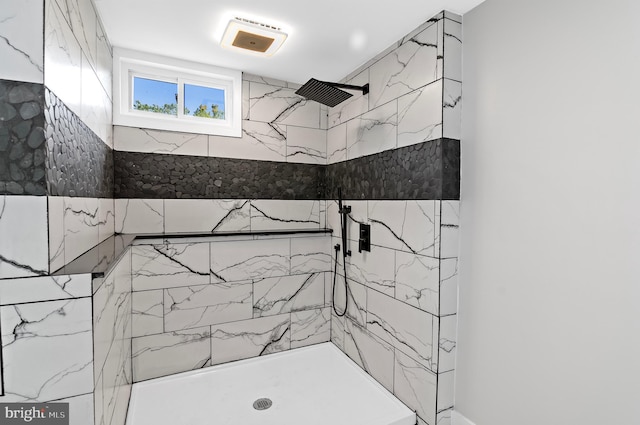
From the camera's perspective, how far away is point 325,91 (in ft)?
7.32

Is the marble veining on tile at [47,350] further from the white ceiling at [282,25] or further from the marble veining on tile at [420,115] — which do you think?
the marble veining on tile at [420,115]

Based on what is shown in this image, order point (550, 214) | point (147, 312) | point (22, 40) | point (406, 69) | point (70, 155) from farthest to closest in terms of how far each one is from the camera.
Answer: point (147, 312), point (406, 69), point (550, 214), point (70, 155), point (22, 40)

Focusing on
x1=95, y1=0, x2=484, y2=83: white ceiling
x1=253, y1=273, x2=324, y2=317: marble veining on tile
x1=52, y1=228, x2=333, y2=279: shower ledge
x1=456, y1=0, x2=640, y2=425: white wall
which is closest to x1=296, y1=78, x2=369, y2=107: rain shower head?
x1=95, y1=0, x2=484, y2=83: white ceiling

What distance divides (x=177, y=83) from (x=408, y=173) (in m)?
1.92

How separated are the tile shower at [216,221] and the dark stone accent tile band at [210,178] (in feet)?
0.03

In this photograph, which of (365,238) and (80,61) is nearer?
(80,61)

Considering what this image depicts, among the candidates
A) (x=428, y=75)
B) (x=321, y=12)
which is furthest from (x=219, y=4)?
(x=428, y=75)

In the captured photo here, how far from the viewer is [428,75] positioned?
6.16 feet

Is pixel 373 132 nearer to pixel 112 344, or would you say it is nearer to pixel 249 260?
pixel 249 260

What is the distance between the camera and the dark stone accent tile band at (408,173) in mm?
1812

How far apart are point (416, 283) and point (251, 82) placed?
2.06 meters

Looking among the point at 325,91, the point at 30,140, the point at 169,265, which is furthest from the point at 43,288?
the point at 325,91

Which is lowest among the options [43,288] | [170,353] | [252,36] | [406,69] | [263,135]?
[170,353]

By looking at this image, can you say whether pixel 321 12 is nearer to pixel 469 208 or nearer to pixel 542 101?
pixel 542 101
